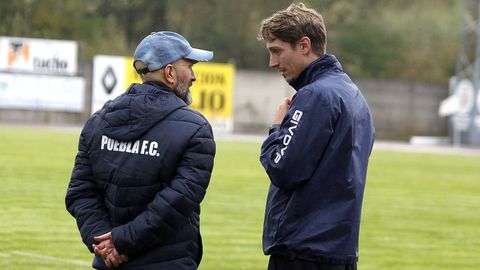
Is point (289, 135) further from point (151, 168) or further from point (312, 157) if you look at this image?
point (151, 168)

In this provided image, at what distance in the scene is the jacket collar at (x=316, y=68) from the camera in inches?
206

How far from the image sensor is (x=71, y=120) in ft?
144

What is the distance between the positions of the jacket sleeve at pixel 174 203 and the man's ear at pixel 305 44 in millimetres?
540

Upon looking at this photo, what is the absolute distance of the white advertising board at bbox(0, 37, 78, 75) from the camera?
142ft

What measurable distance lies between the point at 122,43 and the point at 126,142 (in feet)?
164

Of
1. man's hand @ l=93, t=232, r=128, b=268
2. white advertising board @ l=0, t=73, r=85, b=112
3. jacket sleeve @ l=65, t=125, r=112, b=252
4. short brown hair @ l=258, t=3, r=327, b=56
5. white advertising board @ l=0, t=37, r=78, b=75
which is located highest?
short brown hair @ l=258, t=3, r=327, b=56

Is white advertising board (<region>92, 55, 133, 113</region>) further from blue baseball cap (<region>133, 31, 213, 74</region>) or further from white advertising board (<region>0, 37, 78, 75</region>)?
blue baseball cap (<region>133, 31, 213, 74</region>)

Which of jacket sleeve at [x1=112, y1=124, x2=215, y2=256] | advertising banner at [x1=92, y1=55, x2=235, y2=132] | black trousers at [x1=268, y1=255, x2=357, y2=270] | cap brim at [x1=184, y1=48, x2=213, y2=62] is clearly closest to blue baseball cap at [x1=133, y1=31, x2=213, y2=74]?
cap brim at [x1=184, y1=48, x2=213, y2=62]

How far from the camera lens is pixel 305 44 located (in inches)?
205

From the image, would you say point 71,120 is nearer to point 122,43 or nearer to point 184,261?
point 122,43

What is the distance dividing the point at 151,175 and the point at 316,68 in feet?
2.85

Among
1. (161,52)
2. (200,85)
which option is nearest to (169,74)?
(161,52)

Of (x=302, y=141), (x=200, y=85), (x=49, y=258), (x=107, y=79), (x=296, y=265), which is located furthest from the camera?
(x=200, y=85)

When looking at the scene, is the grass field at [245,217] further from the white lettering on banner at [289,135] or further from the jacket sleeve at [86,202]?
the white lettering on banner at [289,135]
